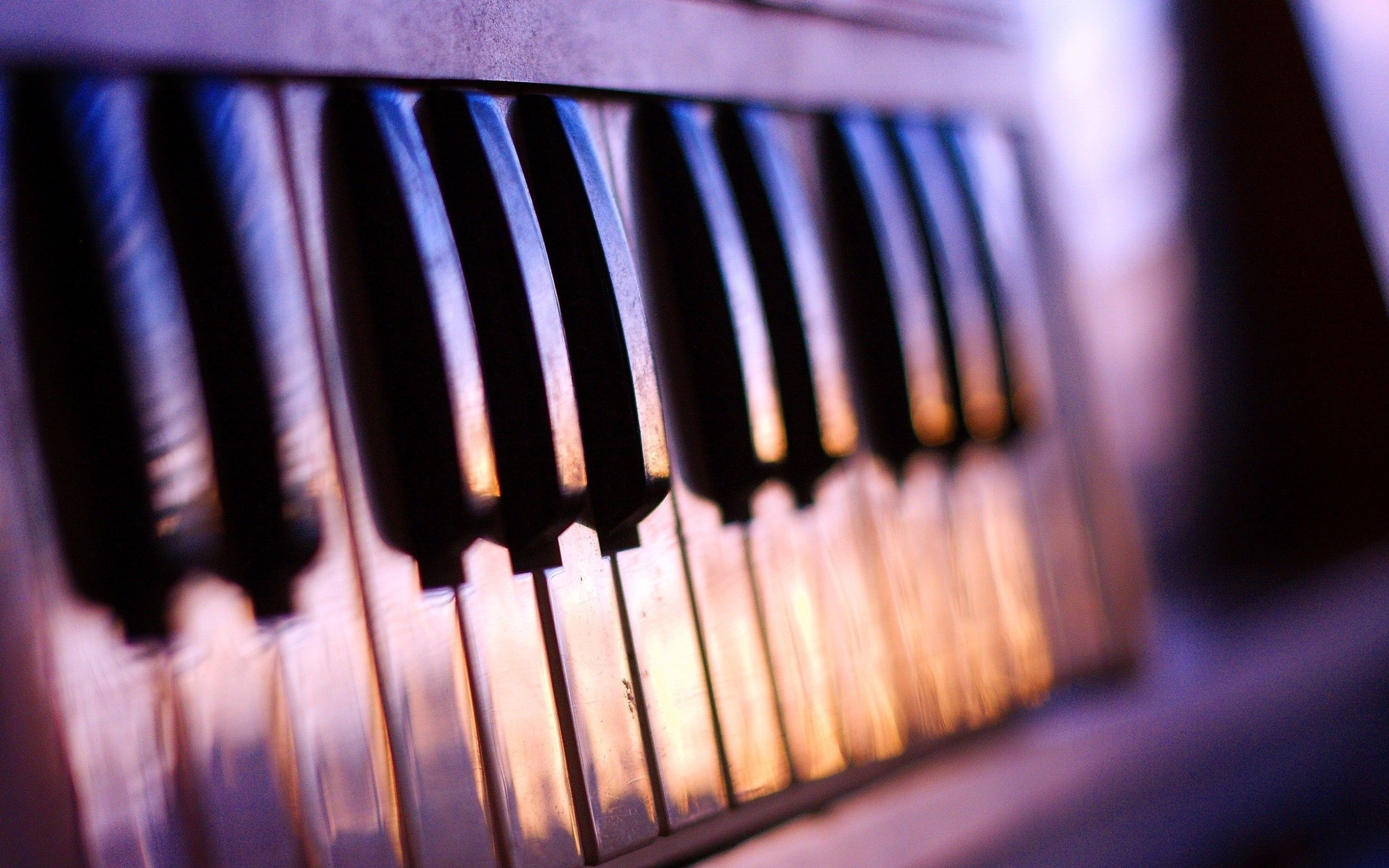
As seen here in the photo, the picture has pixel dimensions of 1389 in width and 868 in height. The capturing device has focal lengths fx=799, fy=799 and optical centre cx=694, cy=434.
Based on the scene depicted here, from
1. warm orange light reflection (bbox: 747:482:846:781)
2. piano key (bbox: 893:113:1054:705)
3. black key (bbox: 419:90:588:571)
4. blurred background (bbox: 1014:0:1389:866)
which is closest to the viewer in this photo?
black key (bbox: 419:90:588:571)

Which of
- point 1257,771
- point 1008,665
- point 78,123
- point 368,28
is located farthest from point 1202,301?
point 78,123

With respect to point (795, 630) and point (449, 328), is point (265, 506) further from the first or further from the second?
point (795, 630)

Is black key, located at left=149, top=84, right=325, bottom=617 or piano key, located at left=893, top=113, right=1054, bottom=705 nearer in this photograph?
black key, located at left=149, top=84, right=325, bottom=617

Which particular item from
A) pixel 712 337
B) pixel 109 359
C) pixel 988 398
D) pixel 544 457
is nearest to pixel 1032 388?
pixel 988 398

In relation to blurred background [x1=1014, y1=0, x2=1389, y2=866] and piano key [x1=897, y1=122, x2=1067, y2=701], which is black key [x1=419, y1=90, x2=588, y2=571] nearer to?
piano key [x1=897, y1=122, x2=1067, y2=701]

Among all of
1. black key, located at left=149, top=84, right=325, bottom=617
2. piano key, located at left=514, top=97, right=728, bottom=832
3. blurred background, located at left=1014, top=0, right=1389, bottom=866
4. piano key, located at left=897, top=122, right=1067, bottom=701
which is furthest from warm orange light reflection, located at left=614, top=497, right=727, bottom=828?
blurred background, located at left=1014, top=0, right=1389, bottom=866

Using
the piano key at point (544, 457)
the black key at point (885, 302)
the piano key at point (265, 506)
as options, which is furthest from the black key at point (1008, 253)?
the piano key at point (265, 506)

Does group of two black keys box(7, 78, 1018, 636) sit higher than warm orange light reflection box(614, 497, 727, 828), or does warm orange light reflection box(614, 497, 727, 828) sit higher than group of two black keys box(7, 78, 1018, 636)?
group of two black keys box(7, 78, 1018, 636)

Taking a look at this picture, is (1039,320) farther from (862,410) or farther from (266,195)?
(266,195)
